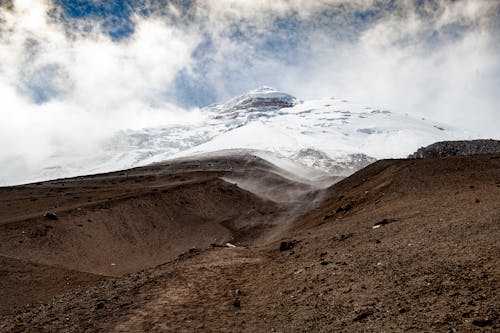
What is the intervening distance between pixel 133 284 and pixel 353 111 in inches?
7340

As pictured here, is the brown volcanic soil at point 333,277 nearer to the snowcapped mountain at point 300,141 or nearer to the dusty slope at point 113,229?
the dusty slope at point 113,229

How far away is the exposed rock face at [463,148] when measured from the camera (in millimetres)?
43688

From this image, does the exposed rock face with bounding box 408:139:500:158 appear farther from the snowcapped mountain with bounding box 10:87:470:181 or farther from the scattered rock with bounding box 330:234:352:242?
the snowcapped mountain with bounding box 10:87:470:181

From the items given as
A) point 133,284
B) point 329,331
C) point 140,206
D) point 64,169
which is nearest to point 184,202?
point 140,206

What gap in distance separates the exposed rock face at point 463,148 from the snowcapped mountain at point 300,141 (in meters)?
→ 47.0

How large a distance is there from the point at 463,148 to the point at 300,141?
91.4m

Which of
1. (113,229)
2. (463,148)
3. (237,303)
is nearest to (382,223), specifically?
(237,303)

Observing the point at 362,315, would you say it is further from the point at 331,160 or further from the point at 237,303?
the point at 331,160

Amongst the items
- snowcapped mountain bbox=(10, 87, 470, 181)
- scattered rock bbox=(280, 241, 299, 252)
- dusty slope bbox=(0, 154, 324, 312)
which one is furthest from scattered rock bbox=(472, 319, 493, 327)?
snowcapped mountain bbox=(10, 87, 470, 181)

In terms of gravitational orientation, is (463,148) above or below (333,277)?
above

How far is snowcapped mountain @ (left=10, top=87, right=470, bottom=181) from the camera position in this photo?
123250 mm

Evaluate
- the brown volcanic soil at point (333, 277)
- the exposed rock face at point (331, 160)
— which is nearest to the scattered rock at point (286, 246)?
the brown volcanic soil at point (333, 277)

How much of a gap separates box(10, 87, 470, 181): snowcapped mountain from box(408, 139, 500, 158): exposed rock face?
46980mm

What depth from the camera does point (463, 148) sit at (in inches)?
1913
